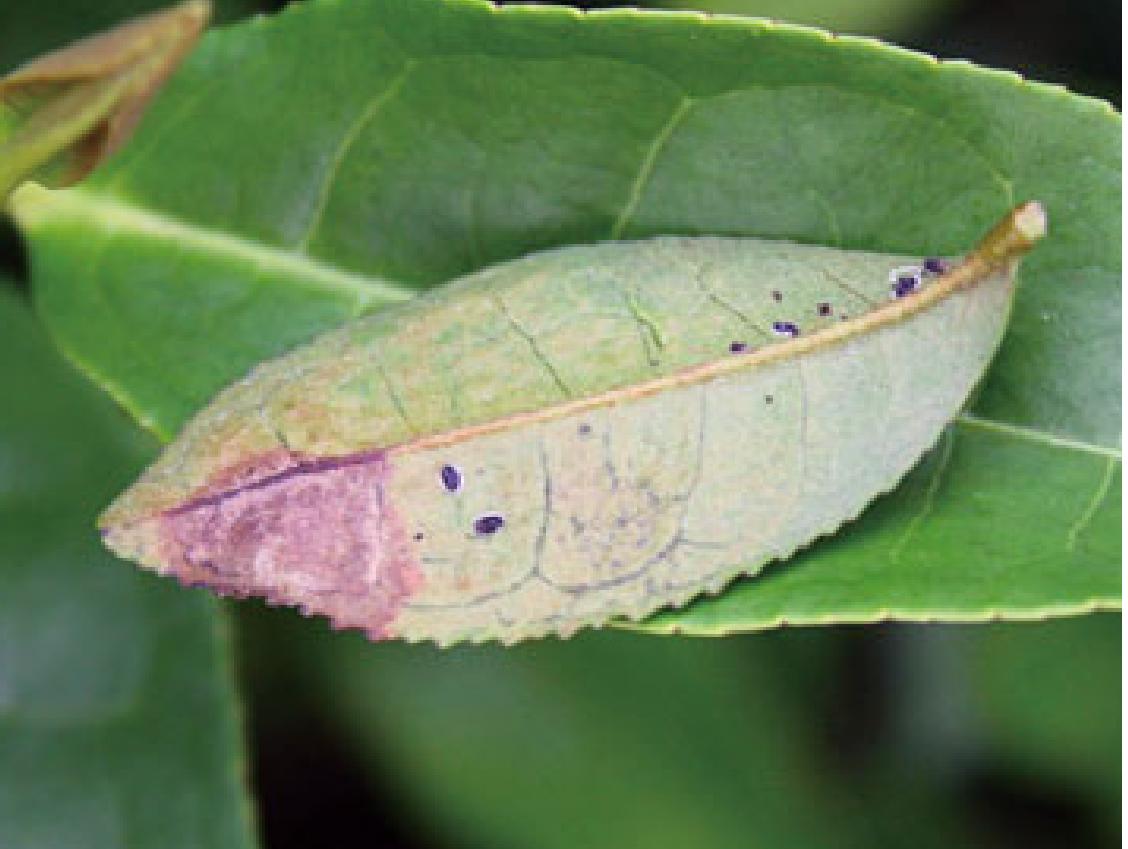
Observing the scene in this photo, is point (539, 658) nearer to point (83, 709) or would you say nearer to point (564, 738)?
point (564, 738)

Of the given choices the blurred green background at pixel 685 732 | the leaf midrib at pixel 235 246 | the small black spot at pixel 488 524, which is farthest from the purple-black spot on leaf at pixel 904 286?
the blurred green background at pixel 685 732

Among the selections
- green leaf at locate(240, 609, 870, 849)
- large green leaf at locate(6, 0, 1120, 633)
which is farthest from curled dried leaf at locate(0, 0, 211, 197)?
green leaf at locate(240, 609, 870, 849)

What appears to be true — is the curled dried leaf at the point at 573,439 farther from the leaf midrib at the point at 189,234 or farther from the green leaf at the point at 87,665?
the green leaf at the point at 87,665

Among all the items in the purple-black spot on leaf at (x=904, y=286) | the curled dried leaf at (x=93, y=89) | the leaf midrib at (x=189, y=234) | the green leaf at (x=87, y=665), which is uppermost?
the curled dried leaf at (x=93, y=89)

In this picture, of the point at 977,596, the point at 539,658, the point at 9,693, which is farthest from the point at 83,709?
the point at 977,596

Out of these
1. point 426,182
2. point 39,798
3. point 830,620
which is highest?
point 426,182

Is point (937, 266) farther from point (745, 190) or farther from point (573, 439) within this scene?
point (573, 439)
